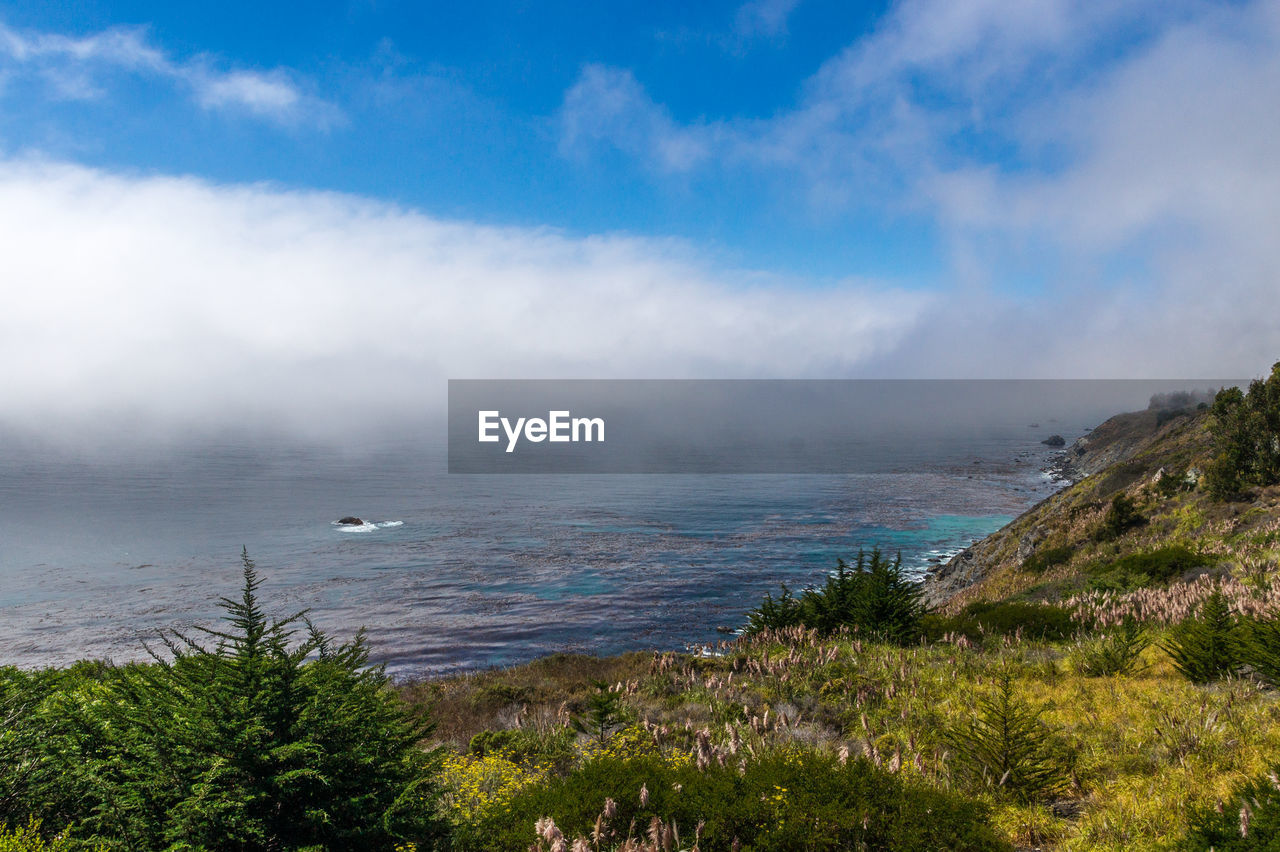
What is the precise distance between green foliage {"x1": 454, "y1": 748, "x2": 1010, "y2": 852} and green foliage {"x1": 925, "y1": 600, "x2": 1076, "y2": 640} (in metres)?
8.69

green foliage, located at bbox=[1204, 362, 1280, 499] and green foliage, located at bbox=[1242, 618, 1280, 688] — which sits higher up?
green foliage, located at bbox=[1204, 362, 1280, 499]

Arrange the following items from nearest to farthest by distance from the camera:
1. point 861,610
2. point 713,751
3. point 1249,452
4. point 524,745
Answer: point 713,751
point 524,745
point 861,610
point 1249,452

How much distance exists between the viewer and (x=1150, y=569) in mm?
15844

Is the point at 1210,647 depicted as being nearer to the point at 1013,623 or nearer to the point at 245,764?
the point at 1013,623

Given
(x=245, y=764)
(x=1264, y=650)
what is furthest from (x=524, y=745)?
(x=1264, y=650)

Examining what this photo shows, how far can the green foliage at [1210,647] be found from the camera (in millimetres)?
8297

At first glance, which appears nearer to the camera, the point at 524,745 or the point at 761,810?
the point at 761,810

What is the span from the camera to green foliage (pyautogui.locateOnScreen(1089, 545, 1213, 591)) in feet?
49.5

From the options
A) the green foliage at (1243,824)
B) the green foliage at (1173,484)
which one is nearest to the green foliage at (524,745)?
the green foliage at (1243,824)

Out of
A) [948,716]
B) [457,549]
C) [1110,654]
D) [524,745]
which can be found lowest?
[457,549]

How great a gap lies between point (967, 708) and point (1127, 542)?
19254 millimetres

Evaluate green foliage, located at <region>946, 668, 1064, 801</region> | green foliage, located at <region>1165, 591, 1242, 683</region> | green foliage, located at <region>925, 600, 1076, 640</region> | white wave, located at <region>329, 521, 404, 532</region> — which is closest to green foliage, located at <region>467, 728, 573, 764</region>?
green foliage, located at <region>946, 668, 1064, 801</region>

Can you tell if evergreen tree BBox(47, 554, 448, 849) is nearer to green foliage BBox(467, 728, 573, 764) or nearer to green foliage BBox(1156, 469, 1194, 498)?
green foliage BBox(467, 728, 573, 764)

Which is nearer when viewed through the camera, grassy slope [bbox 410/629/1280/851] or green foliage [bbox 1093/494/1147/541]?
grassy slope [bbox 410/629/1280/851]
